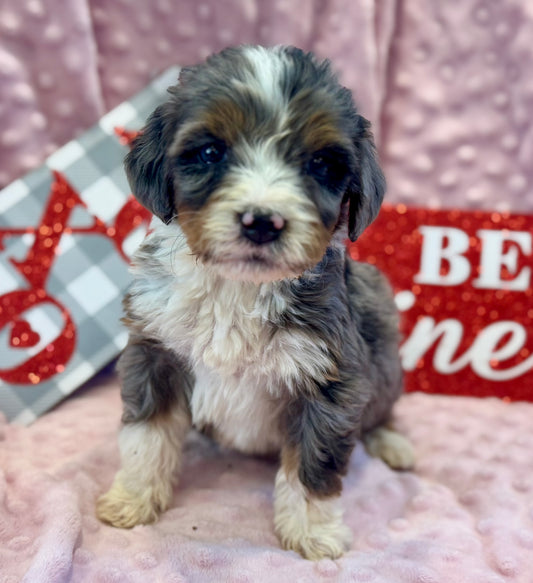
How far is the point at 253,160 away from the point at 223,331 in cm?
62

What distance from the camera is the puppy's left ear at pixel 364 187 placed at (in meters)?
2.26

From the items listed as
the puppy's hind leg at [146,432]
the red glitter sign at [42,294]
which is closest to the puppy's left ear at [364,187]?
the puppy's hind leg at [146,432]

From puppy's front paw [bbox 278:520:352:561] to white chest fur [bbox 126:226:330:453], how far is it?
0.53 m

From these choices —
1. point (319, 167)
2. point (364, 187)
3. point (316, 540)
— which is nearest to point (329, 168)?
point (319, 167)

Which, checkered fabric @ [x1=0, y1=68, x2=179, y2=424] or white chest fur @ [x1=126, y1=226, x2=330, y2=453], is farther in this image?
checkered fabric @ [x1=0, y1=68, x2=179, y2=424]

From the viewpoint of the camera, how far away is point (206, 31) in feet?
11.9

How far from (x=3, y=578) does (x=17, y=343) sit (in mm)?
1439

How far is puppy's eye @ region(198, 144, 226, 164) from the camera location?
2.08 m

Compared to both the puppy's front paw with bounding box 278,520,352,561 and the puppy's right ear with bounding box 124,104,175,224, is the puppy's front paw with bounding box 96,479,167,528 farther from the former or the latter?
the puppy's right ear with bounding box 124,104,175,224

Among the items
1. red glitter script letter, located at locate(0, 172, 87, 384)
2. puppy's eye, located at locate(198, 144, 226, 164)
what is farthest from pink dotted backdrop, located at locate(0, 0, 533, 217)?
puppy's eye, located at locate(198, 144, 226, 164)

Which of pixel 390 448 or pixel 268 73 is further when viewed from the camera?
pixel 390 448

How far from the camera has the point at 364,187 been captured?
2264 mm

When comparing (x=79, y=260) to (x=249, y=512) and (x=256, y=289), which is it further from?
(x=249, y=512)

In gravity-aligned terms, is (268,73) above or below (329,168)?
above
